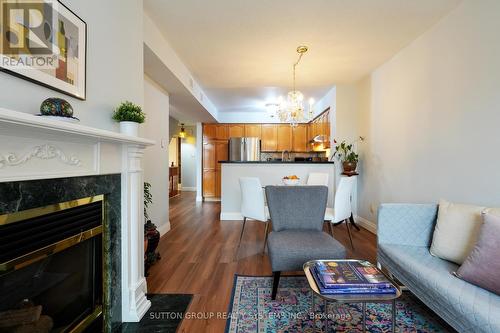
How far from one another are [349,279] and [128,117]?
1.66m

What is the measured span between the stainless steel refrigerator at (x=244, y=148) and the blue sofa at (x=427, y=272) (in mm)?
4308

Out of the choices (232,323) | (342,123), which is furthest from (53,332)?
(342,123)

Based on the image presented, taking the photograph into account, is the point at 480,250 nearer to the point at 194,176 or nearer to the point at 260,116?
the point at 260,116

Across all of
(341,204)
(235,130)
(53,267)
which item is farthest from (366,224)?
(235,130)

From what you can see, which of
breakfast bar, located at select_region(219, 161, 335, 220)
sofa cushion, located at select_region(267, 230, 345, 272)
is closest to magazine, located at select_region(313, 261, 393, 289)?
sofa cushion, located at select_region(267, 230, 345, 272)

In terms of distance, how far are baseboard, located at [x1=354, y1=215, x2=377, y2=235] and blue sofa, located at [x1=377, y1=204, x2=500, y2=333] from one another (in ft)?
5.56

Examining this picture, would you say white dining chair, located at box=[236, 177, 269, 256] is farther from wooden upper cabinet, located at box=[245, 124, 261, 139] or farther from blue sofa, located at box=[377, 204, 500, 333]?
wooden upper cabinet, located at box=[245, 124, 261, 139]

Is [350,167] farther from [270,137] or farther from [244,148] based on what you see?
[270,137]

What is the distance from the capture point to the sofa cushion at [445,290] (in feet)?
3.57

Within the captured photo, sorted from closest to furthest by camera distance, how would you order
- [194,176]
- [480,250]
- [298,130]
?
[480,250] < [298,130] < [194,176]

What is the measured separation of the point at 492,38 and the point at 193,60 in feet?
9.97

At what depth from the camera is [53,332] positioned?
1.15 metres

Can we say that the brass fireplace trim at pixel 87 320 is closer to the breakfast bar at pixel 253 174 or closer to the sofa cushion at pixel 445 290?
the sofa cushion at pixel 445 290

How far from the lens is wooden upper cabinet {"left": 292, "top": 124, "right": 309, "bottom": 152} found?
6449 mm
